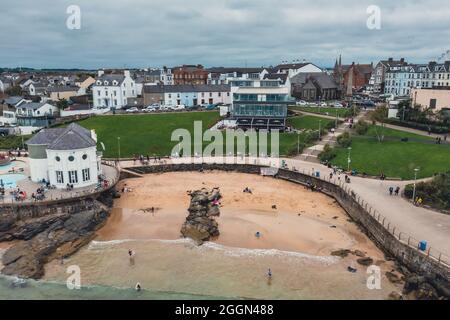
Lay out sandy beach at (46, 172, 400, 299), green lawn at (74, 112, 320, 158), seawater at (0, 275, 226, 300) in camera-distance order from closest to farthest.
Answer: seawater at (0, 275, 226, 300)
sandy beach at (46, 172, 400, 299)
green lawn at (74, 112, 320, 158)

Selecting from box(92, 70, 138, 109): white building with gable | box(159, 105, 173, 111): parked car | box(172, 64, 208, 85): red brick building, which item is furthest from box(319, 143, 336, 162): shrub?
box(172, 64, 208, 85): red brick building

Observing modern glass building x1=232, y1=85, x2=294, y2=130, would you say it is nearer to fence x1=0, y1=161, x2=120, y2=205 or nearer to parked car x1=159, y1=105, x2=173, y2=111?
parked car x1=159, y1=105, x2=173, y2=111

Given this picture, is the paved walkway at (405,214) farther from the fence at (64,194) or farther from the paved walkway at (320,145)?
the fence at (64,194)

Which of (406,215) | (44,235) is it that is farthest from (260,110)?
(44,235)

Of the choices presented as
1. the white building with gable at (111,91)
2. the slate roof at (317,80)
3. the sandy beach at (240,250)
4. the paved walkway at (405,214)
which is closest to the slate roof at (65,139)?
the sandy beach at (240,250)

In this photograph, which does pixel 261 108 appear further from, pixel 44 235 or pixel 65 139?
pixel 44 235

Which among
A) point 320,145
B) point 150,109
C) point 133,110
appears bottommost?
point 320,145
